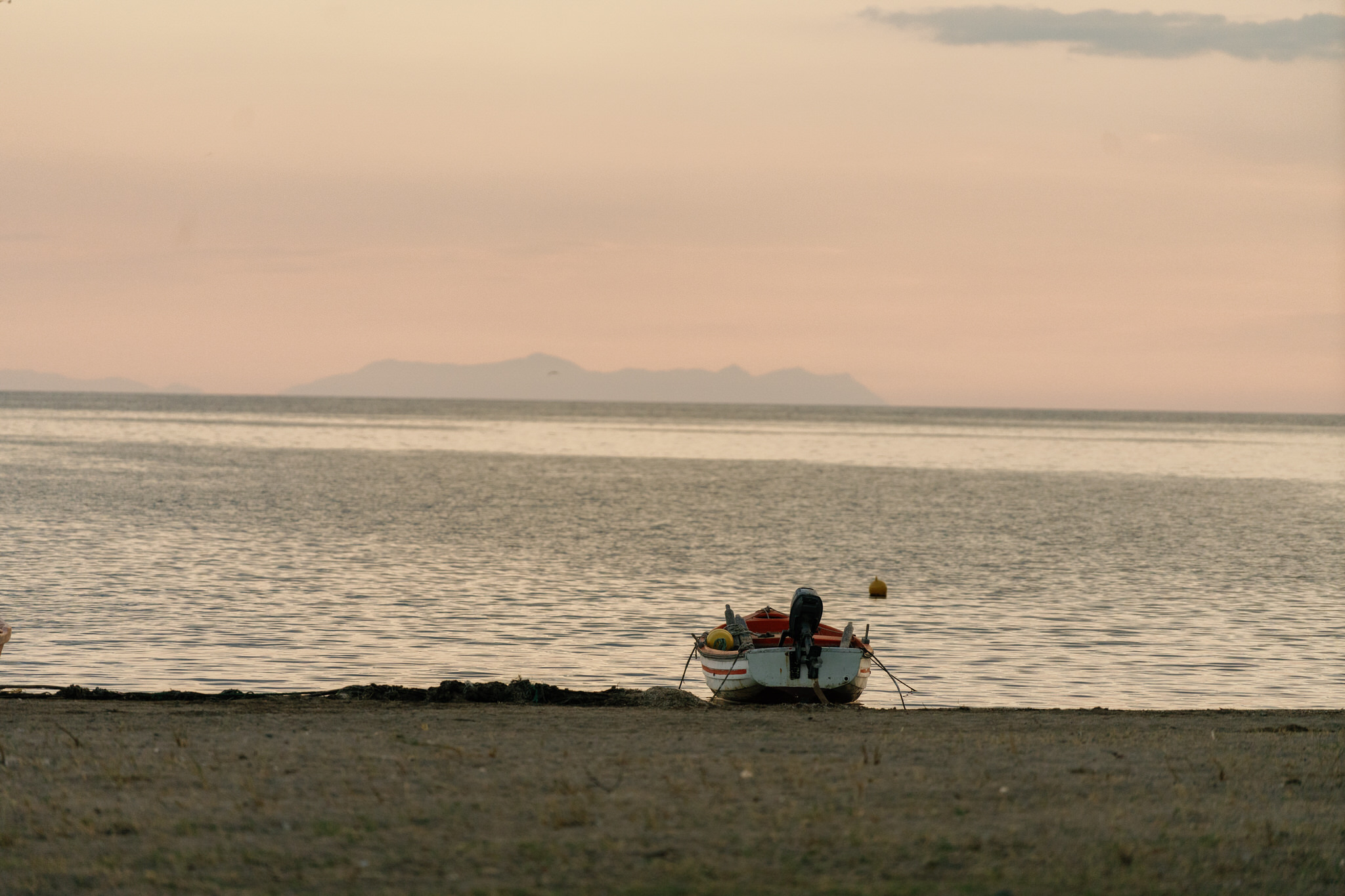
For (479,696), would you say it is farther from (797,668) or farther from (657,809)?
(657,809)

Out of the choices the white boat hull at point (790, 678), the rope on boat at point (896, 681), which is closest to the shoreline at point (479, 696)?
the white boat hull at point (790, 678)

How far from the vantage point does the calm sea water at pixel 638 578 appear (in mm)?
24922

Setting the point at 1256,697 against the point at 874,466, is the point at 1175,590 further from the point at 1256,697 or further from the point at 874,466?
the point at 874,466

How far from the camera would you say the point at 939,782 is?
12.5 metres

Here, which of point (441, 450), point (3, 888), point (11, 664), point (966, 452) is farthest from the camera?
point (966, 452)

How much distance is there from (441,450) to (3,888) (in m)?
134

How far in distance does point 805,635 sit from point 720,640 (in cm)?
177

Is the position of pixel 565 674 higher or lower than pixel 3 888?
lower

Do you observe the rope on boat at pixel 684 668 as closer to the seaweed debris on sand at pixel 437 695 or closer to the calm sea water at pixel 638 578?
the calm sea water at pixel 638 578

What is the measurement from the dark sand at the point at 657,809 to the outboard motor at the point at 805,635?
582cm

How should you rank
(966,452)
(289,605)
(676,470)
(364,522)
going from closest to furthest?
(289,605) → (364,522) → (676,470) → (966,452)

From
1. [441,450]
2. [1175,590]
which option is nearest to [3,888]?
[1175,590]

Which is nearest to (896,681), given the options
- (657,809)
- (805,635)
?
(805,635)

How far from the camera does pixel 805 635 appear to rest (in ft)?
73.7
